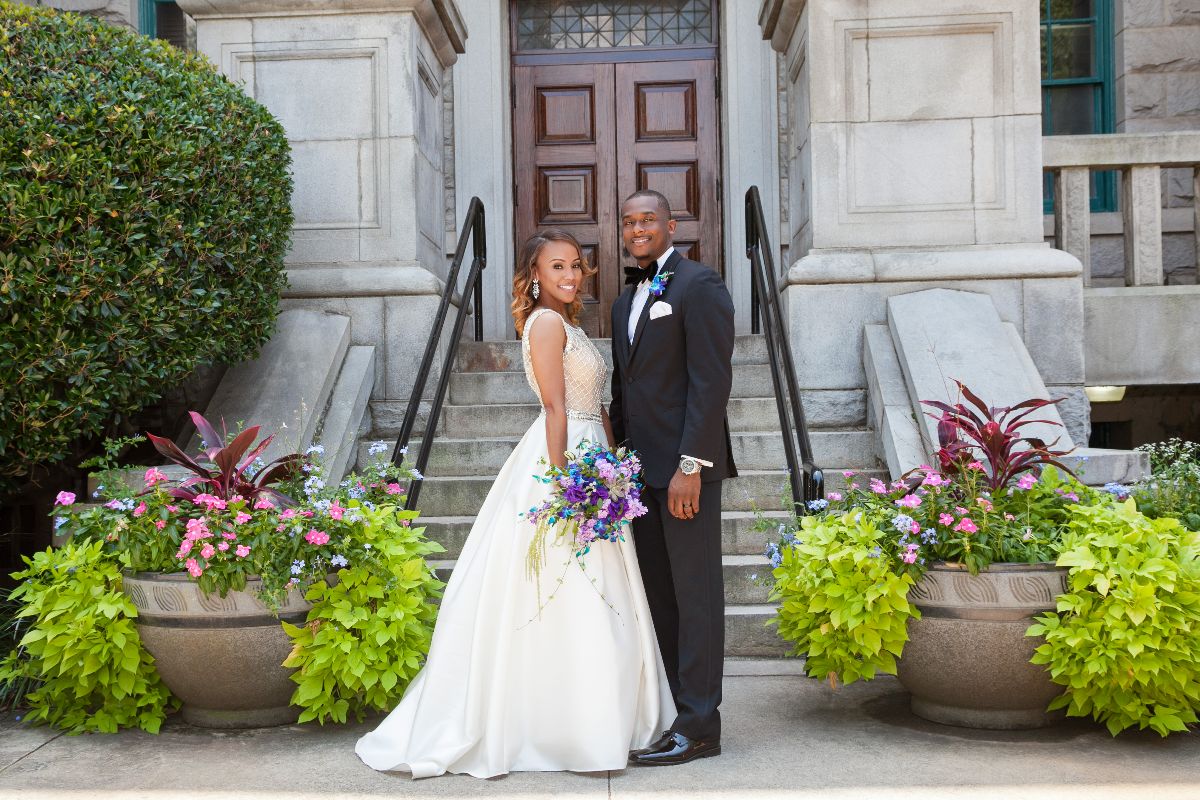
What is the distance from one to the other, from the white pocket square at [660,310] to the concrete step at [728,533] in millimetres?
2040

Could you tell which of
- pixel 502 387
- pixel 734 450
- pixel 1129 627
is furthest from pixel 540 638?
pixel 502 387

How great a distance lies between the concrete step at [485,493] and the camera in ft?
19.8

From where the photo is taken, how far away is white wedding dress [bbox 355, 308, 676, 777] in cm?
376

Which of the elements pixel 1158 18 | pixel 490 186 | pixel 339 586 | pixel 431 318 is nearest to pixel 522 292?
pixel 339 586

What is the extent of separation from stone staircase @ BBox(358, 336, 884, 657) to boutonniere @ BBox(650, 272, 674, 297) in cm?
194

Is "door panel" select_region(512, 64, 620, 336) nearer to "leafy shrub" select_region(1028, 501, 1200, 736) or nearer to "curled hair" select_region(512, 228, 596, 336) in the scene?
"curled hair" select_region(512, 228, 596, 336)

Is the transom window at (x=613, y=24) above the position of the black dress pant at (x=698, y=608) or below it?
above

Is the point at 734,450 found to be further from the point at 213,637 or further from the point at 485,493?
the point at 213,637

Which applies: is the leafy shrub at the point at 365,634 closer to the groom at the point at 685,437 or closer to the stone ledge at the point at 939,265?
the groom at the point at 685,437

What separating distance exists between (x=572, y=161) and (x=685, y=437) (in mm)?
6030

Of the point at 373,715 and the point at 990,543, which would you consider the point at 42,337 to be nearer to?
the point at 373,715

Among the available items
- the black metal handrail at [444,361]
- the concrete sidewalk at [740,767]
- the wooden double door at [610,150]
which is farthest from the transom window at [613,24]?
the concrete sidewalk at [740,767]

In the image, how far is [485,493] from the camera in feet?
19.7

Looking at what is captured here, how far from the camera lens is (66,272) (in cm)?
480
